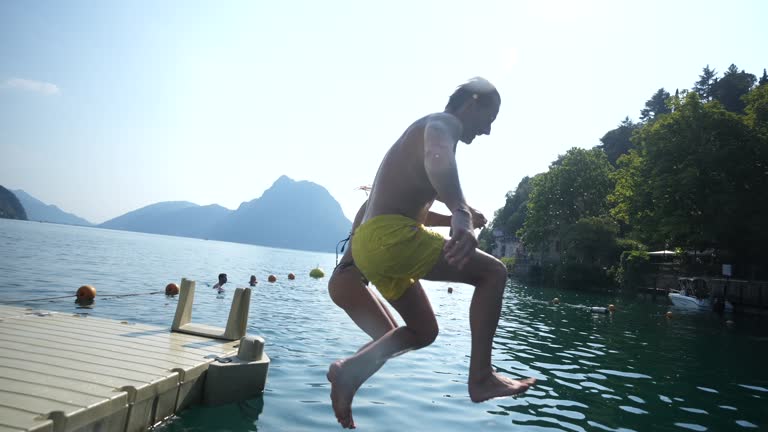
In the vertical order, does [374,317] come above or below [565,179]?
below

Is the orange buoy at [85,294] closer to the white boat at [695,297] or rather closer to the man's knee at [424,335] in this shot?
the man's knee at [424,335]

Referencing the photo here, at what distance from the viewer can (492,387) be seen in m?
2.41

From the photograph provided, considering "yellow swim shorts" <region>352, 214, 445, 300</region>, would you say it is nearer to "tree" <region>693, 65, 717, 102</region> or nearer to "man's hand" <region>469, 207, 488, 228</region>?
"man's hand" <region>469, 207, 488, 228</region>

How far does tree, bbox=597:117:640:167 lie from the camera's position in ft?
290

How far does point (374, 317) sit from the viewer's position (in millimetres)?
2859

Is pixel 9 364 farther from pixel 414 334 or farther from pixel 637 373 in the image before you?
pixel 637 373

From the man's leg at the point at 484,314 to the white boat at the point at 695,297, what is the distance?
41337 millimetres

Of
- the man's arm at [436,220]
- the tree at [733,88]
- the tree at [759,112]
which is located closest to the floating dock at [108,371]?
the man's arm at [436,220]

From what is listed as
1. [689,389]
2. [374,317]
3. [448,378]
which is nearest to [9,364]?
[374,317]

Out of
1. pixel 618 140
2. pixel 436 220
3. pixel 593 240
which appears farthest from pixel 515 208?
pixel 436 220

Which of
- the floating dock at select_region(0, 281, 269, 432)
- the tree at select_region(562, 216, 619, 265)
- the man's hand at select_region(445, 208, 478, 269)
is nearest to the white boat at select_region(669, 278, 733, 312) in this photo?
the tree at select_region(562, 216, 619, 265)

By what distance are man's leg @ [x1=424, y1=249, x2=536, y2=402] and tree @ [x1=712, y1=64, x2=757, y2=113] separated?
3366 inches

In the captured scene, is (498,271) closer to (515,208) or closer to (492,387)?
(492,387)

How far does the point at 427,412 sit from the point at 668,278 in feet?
175
